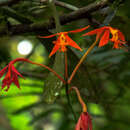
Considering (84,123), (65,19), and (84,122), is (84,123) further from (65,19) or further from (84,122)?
(65,19)

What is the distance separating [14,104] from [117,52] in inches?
48.0

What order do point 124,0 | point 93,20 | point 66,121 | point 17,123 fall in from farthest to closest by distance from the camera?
point 17,123 < point 66,121 < point 93,20 < point 124,0

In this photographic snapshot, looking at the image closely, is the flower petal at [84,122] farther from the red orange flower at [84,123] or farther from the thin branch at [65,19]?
the thin branch at [65,19]

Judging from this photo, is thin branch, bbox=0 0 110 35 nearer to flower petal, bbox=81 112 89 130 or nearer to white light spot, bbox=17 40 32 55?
flower petal, bbox=81 112 89 130

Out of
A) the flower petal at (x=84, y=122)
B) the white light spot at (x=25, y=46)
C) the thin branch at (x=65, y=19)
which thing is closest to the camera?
the flower petal at (x=84, y=122)

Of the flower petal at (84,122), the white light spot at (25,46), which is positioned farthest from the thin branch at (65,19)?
the white light spot at (25,46)

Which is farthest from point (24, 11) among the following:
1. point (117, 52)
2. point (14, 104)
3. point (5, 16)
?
point (14, 104)

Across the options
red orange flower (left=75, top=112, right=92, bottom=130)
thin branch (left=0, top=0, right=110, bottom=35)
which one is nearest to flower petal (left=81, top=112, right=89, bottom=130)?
red orange flower (left=75, top=112, right=92, bottom=130)

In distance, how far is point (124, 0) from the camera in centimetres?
59

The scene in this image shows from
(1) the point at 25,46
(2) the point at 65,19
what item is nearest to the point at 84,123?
(2) the point at 65,19

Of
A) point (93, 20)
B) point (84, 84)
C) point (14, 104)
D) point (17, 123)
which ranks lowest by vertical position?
point (17, 123)

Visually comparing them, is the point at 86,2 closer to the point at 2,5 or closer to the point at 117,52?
the point at 2,5

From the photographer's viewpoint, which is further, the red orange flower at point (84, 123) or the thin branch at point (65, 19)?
the thin branch at point (65, 19)

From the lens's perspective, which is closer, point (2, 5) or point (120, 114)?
point (2, 5)
